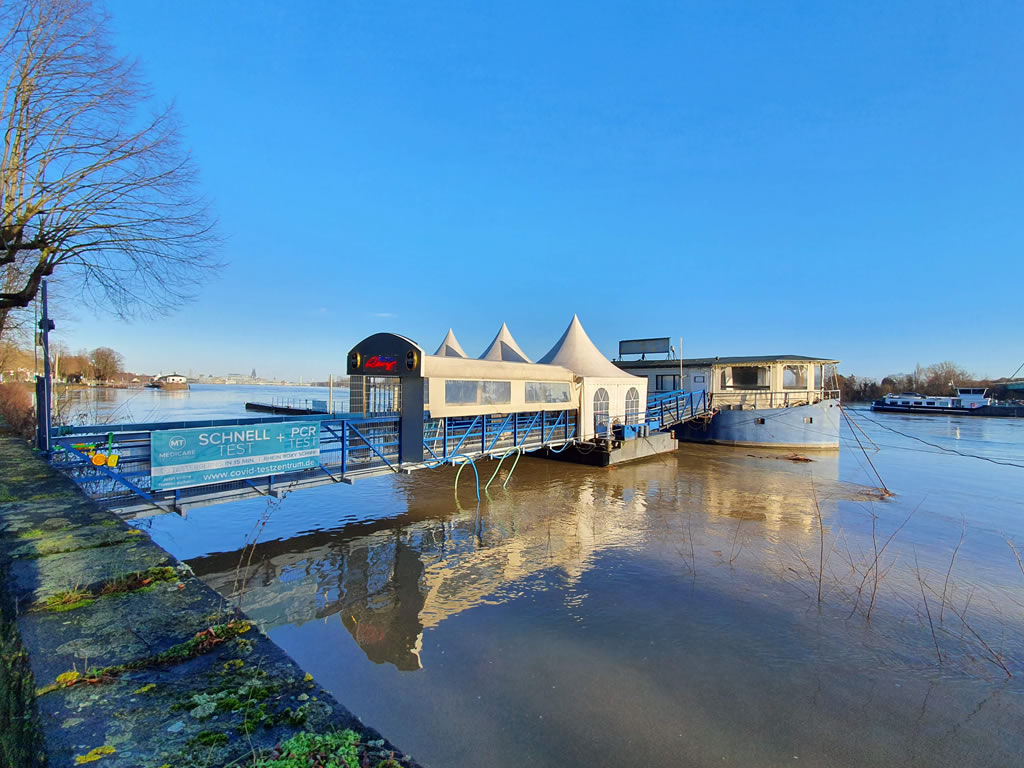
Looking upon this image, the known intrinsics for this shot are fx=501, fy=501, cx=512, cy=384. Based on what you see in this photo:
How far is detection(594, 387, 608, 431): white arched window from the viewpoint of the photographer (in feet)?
63.1

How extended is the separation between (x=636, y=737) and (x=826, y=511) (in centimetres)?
1118

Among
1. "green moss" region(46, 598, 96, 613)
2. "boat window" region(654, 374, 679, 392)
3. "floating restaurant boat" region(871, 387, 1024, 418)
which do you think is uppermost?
"boat window" region(654, 374, 679, 392)

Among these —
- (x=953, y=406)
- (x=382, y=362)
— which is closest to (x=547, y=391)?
(x=382, y=362)

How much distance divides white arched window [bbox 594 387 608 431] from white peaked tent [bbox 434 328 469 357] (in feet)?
38.6

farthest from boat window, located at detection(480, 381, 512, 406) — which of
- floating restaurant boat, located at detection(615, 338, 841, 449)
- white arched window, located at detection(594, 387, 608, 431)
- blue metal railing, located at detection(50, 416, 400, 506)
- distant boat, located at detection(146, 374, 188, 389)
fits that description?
distant boat, located at detection(146, 374, 188, 389)

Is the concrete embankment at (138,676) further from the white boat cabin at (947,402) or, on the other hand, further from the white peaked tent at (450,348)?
the white boat cabin at (947,402)

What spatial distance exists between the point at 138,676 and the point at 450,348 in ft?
91.6

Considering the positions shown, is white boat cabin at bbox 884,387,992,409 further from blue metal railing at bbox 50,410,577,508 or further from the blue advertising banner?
the blue advertising banner

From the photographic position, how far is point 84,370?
76625mm

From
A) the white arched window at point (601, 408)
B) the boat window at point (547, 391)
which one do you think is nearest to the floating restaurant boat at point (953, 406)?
the white arched window at point (601, 408)

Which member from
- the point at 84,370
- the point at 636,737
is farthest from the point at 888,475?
the point at 84,370

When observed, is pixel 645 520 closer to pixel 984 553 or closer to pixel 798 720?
pixel 984 553

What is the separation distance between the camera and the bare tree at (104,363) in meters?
81.5

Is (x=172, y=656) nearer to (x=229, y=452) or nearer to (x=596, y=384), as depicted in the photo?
(x=229, y=452)
